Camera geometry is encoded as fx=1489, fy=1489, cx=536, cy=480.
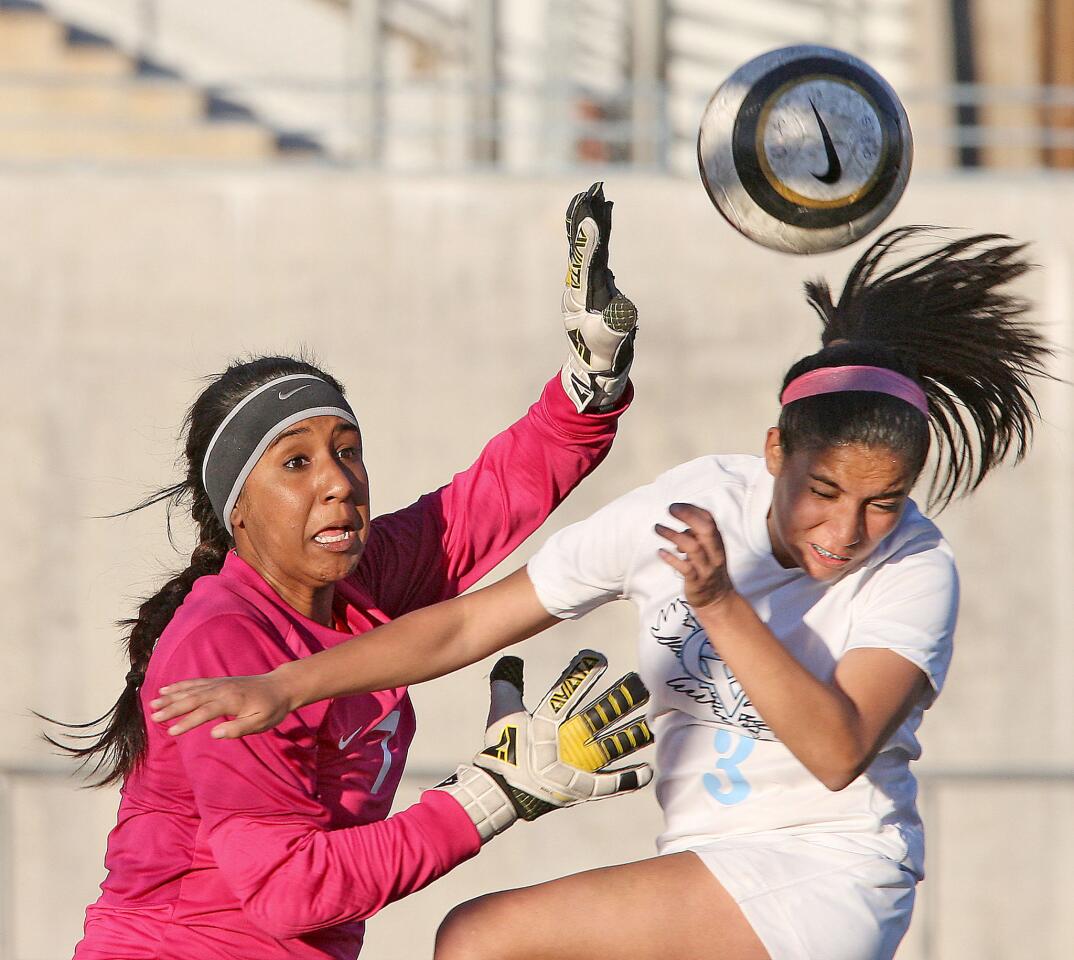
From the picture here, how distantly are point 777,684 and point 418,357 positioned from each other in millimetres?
5456

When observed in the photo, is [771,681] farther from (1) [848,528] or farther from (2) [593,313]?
(2) [593,313]

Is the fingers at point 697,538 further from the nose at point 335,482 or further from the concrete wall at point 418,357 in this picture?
the concrete wall at point 418,357

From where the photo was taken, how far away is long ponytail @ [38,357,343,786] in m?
2.76

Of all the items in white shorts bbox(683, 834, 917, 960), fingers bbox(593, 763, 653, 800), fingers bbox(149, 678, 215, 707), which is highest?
fingers bbox(149, 678, 215, 707)

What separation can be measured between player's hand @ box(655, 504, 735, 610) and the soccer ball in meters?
1.09

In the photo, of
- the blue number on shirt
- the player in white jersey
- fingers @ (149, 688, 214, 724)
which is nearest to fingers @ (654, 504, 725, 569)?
the player in white jersey

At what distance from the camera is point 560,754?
2484mm

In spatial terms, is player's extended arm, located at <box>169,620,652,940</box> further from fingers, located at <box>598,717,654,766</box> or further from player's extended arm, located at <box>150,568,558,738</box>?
player's extended arm, located at <box>150,568,558,738</box>

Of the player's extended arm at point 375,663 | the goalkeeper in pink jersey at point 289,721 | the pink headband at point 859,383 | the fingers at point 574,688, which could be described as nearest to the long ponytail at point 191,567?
the goalkeeper in pink jersey at point 289,721

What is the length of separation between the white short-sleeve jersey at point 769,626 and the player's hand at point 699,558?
1.31ft

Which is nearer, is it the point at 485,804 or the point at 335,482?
the point at 485,804

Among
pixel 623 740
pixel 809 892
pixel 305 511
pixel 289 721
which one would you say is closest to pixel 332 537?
pixel 305 511

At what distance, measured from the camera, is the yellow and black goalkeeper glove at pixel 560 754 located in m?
2.46

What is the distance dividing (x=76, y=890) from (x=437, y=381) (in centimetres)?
299
